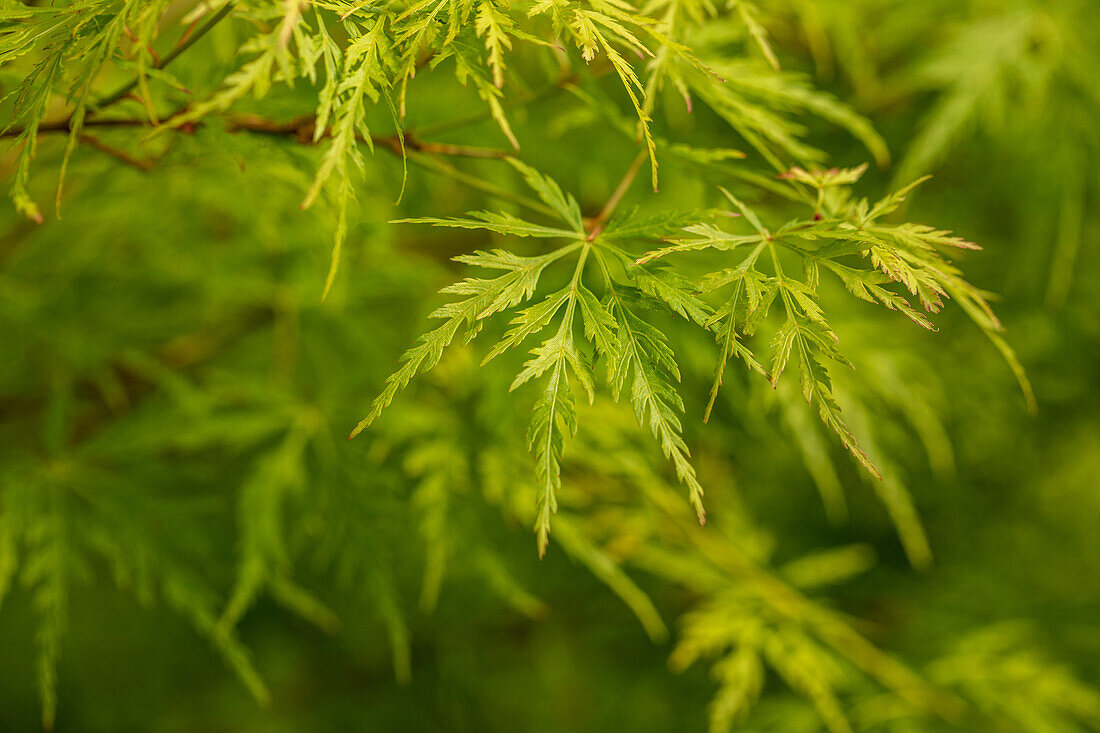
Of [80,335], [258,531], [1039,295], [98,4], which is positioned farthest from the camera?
[1039,295]

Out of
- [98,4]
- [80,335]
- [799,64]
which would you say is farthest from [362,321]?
[799,64]

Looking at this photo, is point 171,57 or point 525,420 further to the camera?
point 525,420

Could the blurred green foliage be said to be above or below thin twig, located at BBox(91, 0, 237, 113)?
below

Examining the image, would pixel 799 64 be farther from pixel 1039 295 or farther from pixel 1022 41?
pixel 1039 295

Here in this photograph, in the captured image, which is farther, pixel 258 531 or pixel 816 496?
pixel 816 496

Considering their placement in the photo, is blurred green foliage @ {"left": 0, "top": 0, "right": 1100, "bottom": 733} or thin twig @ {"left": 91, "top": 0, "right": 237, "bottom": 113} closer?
thin twig @ {"left": 91, "top": 0, "right": 237, "bottom": 113}

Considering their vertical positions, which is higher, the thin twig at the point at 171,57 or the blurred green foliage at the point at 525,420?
the thin twig at the point at 171,57

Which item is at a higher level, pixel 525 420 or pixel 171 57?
pixel 171 57

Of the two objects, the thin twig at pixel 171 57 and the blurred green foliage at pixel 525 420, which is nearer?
the thin twig at pixel 171 57
